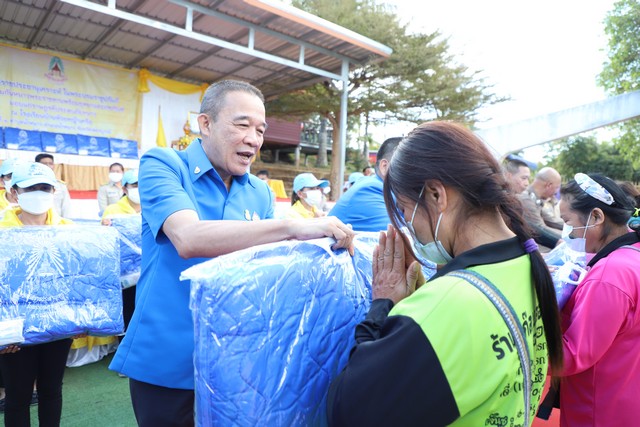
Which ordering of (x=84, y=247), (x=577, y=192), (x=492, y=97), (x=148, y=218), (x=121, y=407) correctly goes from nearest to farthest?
1. (x=148, y=218)
2. (x=577, y=192)
3. (x=84, y=247)
4. (x=121, y=407)
5. (x=492, y=97)

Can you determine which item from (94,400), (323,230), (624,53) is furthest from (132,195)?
(624,53)

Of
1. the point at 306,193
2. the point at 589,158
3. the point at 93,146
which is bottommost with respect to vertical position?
the point at 306,193

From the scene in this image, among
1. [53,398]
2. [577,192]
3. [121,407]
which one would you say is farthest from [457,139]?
[121,407]

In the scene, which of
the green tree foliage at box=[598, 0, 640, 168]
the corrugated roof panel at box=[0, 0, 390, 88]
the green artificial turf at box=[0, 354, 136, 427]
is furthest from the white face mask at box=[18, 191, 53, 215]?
the green tree foliage at box=[598, 0, 640, 168]

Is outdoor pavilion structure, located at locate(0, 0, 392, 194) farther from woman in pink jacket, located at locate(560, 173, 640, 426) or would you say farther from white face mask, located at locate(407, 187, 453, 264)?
white face mask, located at locate(407, 187, 453, 264)

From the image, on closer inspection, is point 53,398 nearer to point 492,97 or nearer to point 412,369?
point 412,369

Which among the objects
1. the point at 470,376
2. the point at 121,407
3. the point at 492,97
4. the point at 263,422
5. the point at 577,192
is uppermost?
the point at 492,97

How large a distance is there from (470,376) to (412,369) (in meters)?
0.12

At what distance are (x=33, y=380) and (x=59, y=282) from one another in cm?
59

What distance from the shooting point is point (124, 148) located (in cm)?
1113

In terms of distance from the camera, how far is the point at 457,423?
0.94m

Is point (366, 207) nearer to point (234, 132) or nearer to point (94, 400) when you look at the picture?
point (234, 132)

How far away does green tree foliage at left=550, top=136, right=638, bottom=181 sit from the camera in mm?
24578

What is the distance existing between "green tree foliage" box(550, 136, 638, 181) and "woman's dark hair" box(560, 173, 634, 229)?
85.8 feet
